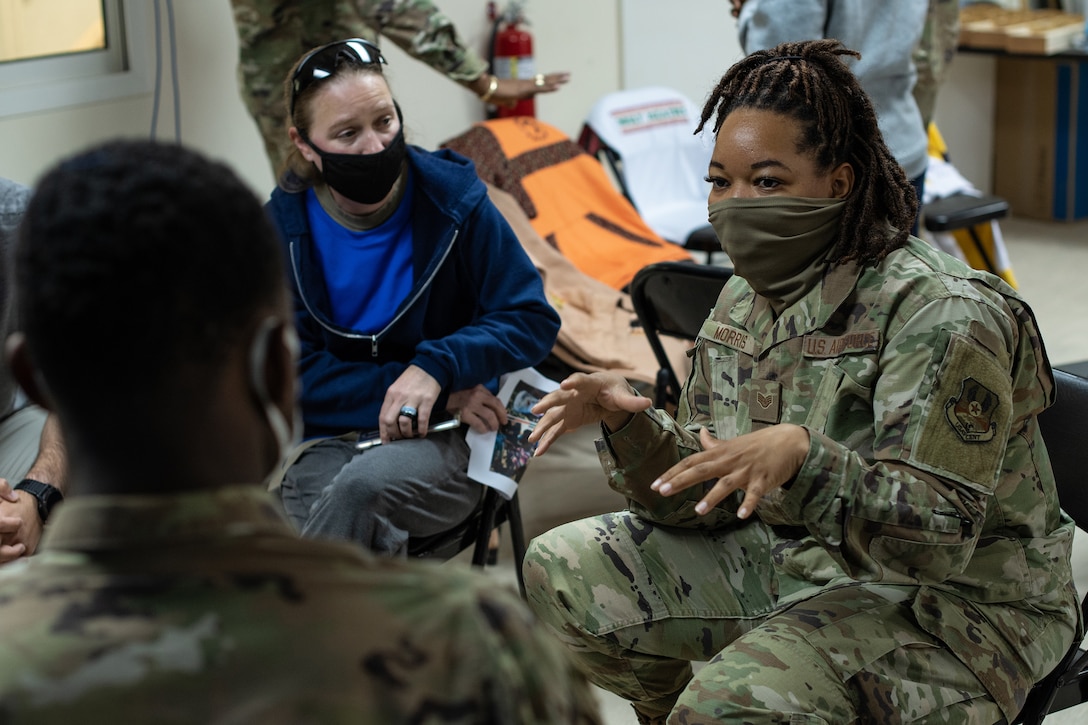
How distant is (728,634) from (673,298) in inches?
42.1

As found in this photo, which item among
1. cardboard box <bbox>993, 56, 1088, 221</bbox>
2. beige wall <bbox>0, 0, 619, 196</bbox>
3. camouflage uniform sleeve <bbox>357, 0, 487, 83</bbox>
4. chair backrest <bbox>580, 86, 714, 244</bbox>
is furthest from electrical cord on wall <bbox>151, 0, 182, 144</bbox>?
cardboard box <bbox>993, 56, 1088, 221</bbox>

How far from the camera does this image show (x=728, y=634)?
5.94 feet

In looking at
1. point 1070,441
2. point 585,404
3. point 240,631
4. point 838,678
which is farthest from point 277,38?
point 240,631

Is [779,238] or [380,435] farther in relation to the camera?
[380,435]

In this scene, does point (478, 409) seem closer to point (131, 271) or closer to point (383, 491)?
point (383, 491)

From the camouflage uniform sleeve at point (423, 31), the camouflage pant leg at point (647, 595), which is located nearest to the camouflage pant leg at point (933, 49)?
the camouflage uniform sleeve at point (423, 31)

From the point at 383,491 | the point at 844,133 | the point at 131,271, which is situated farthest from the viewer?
the point at 383,491

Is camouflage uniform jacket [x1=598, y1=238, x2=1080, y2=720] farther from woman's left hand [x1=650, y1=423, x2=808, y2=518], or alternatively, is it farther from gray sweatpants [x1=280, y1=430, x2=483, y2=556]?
gray sweatpants [x1=280, y1=430, x2=483, y2=556]

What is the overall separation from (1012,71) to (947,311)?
5.49 meters

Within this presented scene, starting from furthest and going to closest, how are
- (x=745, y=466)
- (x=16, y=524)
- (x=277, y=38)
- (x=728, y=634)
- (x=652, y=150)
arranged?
(x=652, y=150)
(x=277, y=38)
(x=16, y=524)
(x=728, y=634)
(x=745, y=466)

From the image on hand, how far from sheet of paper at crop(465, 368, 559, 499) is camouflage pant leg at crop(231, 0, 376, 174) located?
153 centimetres

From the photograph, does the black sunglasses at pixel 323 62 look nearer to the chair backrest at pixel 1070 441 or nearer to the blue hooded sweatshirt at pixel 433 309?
the blue hooded sweatshirt at pixel 433 309

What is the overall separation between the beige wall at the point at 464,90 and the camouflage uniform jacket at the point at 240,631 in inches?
72.3

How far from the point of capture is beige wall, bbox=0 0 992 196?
3.85 meters
